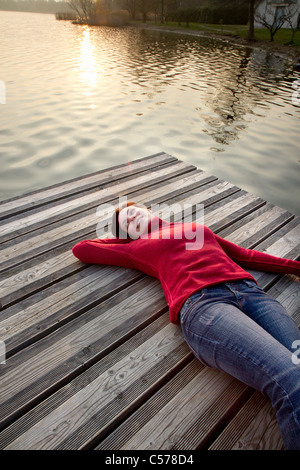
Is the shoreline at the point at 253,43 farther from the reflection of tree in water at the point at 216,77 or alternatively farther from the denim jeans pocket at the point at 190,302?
the denim jeans pocket at the point at 190,302

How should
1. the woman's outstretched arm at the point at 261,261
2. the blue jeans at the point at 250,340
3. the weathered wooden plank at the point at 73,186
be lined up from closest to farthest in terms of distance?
the blue jeans at the point at 250,340, the woman's outstretched arm at the point at 261,261, the weathered wooden plank at the point at 73,186

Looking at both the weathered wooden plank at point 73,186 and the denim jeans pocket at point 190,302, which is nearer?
the denim jeans pocket at point 190,302

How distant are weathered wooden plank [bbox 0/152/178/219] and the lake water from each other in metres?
1.56

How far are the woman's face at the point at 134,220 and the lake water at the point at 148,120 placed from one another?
3541mm

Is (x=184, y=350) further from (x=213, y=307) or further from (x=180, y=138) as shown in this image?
(x=180, y=138)

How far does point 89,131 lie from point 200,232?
Result: 22.1 ft

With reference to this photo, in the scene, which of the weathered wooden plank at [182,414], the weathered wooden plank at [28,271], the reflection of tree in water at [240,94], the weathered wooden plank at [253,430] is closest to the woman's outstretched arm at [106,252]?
the weathered wooden plank at [28,271]

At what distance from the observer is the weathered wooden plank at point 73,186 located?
397 centimetres

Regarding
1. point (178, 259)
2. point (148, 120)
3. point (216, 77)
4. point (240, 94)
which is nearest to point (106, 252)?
point (178, 259)

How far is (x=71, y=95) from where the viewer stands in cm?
1137

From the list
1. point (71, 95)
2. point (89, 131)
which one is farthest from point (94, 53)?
point (89, 131)

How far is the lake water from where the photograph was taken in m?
6.50

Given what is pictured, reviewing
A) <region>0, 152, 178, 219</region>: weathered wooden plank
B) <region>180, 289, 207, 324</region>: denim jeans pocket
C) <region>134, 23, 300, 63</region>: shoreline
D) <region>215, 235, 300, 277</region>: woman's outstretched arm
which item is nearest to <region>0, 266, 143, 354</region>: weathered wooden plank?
<region>180, 289, 207, 324</region>: denim jeans pocket

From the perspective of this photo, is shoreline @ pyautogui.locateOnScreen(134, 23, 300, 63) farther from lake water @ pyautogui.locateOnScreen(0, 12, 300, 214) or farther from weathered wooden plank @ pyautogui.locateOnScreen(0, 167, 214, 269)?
weathered wooden plank @ pyautogui.locateOnScreen(0, 167, 214, 269)
